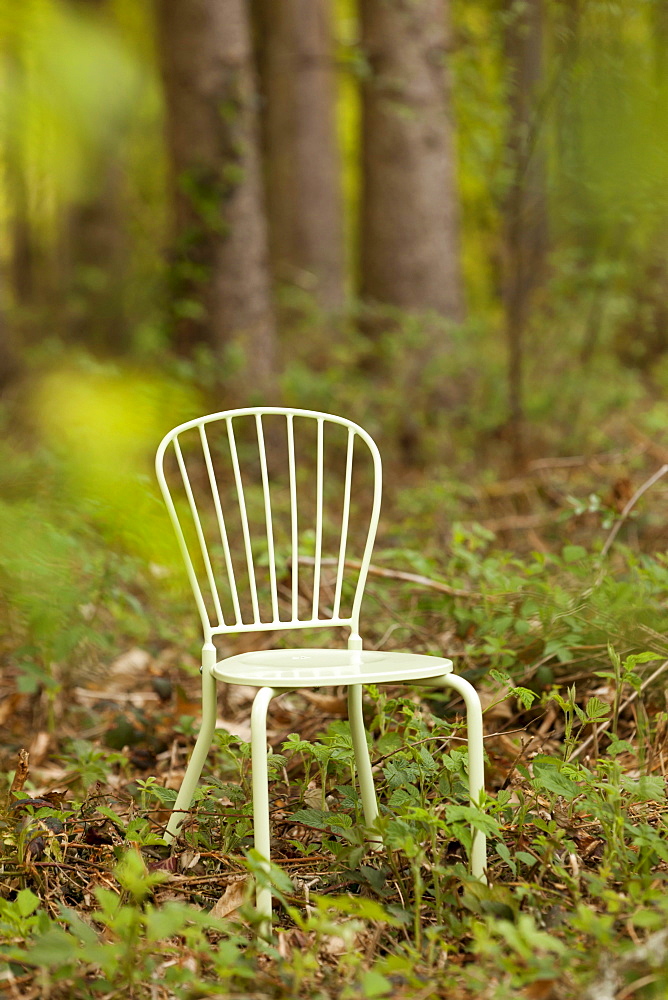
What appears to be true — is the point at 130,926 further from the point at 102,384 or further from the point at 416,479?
the point at 416,479

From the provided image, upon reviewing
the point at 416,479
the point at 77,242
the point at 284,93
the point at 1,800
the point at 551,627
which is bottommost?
the point at 416,479

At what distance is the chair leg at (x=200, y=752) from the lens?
6.64 ft

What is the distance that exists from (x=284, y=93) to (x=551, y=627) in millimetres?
7327

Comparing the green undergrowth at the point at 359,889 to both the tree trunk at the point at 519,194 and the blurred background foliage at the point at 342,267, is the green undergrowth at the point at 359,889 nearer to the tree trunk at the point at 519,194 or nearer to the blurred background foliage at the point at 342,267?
the blurred background foliage at the point at 342,267

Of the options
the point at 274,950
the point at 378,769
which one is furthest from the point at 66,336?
the point at 274,950

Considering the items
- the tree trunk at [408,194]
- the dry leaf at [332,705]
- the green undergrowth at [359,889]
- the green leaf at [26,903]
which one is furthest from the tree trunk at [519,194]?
the green leaf at [26,903]

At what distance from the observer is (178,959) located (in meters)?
1.73

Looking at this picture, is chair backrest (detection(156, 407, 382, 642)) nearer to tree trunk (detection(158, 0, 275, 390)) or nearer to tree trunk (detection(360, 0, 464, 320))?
tree trunk (detection(158, 0, 275, 390))

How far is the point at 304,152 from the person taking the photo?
9.10m

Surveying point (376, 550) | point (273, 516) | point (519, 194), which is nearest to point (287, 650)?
point (376, 550)

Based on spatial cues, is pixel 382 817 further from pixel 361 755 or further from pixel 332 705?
pixel 332 705

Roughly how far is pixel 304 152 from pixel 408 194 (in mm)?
2331

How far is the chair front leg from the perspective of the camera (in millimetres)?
2053

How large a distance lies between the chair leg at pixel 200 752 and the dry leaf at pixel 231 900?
0.58ft
